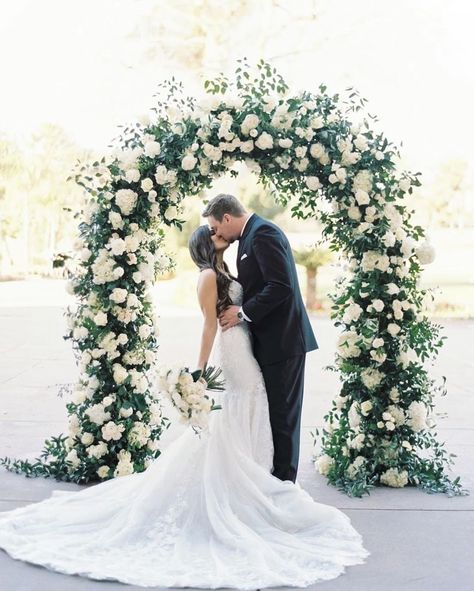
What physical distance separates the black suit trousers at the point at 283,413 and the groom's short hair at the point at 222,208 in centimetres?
86

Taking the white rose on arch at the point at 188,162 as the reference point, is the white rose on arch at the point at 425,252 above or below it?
below

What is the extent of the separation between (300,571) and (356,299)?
2.08 m

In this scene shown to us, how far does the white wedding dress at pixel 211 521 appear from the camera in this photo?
12.4 ft

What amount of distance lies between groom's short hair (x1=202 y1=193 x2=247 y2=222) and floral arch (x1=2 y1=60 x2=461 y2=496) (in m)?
0.40

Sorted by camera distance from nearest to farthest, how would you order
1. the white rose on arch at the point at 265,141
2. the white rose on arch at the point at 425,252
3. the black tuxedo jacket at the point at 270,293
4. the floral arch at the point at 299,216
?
the black tuxedo jacket at the point at 270,293
the white rose on arch at the point at 265,141
the floral arch at the point at 299,216
the white rose on arch at the point at 425,252

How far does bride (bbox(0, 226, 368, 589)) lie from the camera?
12.4 ft

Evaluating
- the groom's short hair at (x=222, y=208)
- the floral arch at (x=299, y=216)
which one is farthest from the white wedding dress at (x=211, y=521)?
the floral arch at (x=299, y=216)

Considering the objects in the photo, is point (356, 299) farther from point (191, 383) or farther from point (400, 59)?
point (400, 59)

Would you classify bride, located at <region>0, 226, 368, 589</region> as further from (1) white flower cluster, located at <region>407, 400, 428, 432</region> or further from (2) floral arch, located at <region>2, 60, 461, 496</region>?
(1) white flower cluster, located at <region>407, 400, 428, 432</region>

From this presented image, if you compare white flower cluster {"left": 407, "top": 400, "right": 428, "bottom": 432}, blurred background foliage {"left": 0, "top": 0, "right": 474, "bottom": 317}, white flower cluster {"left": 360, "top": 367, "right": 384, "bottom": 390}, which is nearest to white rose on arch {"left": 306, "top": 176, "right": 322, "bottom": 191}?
white flower cluster {"left": 360, "top": 367, "right": 384, "bottom": 390}

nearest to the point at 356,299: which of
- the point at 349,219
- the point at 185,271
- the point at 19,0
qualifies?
the point at 349,219

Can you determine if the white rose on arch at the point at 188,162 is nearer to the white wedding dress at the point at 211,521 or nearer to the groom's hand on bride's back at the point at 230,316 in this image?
the white wedding dress at the point at 211,521

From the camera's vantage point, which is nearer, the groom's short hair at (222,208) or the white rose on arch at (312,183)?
the groom's short hair at (222,208)

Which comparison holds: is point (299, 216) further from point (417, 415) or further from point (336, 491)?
point (336, 491)
